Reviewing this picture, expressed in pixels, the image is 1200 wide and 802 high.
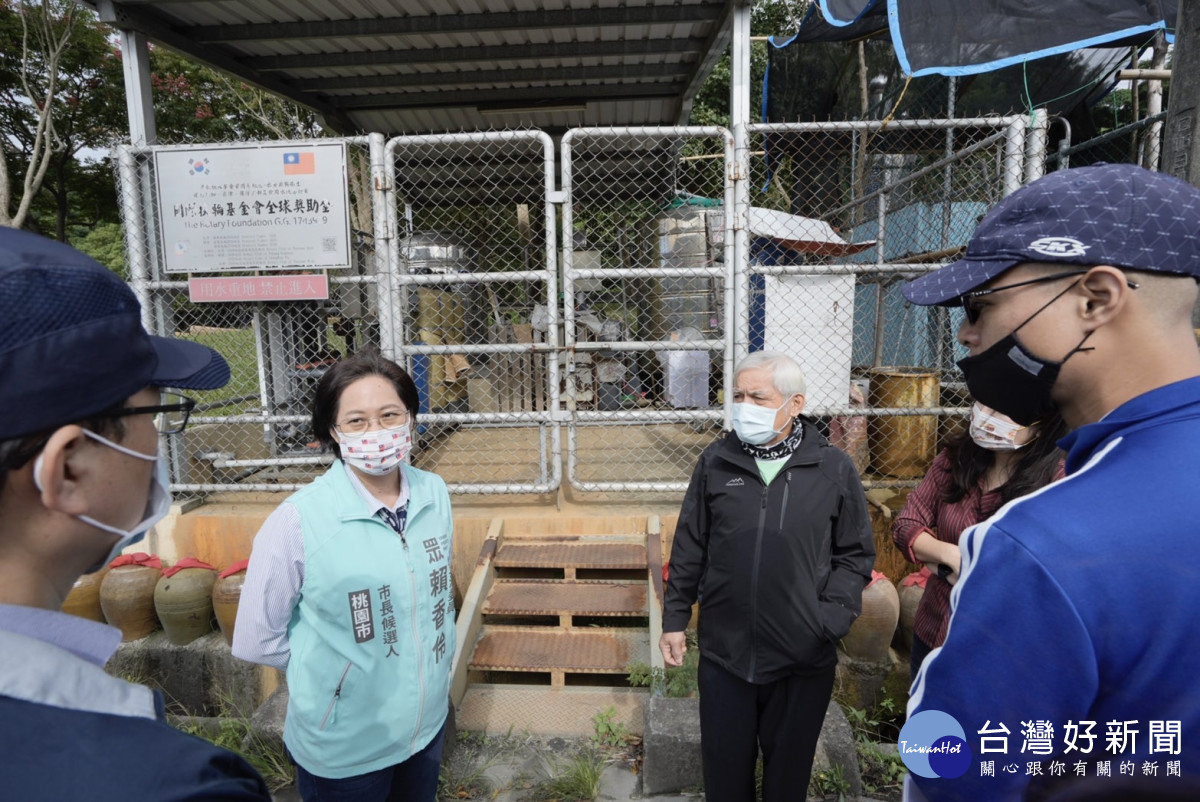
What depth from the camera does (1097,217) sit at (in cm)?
105

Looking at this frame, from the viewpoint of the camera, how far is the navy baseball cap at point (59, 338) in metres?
0.70

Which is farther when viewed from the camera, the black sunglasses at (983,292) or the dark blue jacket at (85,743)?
the black sunglasses at (983,292)

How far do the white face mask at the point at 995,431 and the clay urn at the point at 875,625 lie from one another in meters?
1.53

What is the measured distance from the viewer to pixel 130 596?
13.1ft

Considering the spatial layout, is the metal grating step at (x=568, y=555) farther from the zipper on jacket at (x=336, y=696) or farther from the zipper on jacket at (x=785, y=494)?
the zipper on jacket at (x=336, y=696)

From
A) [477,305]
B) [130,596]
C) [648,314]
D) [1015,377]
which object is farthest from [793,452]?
[477,305]

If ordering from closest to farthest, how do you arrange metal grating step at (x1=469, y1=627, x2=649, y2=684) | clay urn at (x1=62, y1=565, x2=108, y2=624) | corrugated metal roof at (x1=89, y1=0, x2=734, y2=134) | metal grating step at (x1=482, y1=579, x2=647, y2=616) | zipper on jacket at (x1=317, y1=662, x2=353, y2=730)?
1. zipper on jacket at (x1=317, y1=662, x2=353, y2=730)
2. metal grating step at (x1=469, y1=627, x2=649, y2=684)
3. metal grating step at (x1=482, y1=579, x2=647, y2=616)
4. clay urn at (x1=62, y1=565, x2=108, y2=624)
5. corrugated metal roof at (x1=89, y1=0, x2=734, y2=134)

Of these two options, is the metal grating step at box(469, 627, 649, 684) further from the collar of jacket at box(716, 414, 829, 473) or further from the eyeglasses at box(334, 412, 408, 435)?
the eyeglasses at box(334, 412, 408, 435)

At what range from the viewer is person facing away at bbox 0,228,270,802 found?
0.65 meters

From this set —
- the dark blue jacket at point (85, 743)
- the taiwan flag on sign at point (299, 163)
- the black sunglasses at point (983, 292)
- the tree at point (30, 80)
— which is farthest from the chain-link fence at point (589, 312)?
the tree at point (30, 80)

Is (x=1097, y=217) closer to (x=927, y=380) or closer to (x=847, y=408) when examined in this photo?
(x=847, y=408)

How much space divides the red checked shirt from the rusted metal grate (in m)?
1.68

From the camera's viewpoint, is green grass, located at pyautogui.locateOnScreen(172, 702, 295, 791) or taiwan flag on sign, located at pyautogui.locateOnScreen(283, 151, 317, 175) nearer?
green grass, located at pyautogui.locateOnScreen(172, 702, 295, 791)

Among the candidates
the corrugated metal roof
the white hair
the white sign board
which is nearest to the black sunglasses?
the white hair
